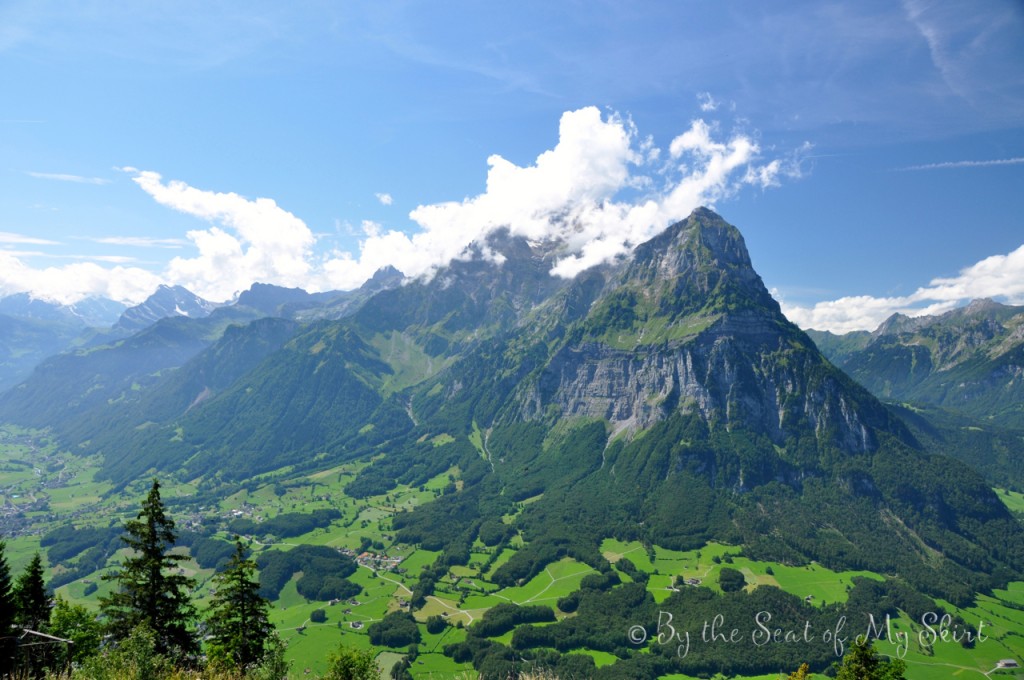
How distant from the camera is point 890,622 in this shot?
156 meters

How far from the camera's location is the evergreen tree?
3048 centimetres

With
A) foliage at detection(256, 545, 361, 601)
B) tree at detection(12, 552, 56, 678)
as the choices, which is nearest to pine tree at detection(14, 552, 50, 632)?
tree at detection(12, 552, 56, 678)

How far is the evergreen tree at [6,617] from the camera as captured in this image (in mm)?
30484

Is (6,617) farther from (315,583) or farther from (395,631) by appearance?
(315,583)

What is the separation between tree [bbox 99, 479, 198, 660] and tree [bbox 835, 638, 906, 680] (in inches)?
2039

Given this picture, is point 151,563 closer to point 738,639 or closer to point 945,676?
point 738,639

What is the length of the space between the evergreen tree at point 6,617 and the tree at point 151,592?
4.55 metres

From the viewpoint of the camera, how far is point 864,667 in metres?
44.1

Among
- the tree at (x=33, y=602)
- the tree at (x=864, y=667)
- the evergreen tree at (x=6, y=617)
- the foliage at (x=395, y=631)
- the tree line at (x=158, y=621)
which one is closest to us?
the evergreen tree at (x=6, y=617)

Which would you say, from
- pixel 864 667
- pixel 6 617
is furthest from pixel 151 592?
pixel 864 667

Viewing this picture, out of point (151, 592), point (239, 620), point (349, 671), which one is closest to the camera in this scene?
point (349, 671)

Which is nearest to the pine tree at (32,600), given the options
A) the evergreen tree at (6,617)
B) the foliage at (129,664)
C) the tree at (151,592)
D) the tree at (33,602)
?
the tree at (33,602)

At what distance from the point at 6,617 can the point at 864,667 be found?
6497cm

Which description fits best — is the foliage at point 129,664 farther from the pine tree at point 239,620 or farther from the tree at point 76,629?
the tree at point 76,629
